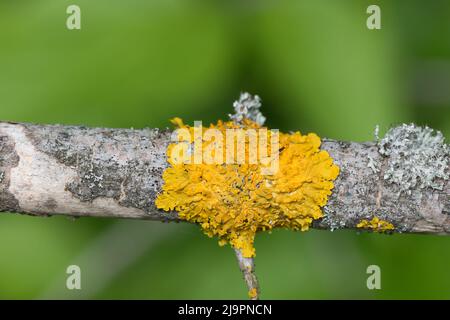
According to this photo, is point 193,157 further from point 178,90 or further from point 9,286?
point 9,286

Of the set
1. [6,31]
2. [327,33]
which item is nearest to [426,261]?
[327,33]

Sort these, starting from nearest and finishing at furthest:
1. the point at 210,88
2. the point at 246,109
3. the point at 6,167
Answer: the point at 6,167
the point at 246,109
the point at 210,88

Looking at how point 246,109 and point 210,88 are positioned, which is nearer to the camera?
point 246,109

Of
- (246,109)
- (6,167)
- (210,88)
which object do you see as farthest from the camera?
(210,88)

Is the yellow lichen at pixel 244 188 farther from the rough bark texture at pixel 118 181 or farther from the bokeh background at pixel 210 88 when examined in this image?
the bokeh background at pixel 210 88

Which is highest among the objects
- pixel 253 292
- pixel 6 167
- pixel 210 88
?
pixel 210 88

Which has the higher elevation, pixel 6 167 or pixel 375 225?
pixel 6 167

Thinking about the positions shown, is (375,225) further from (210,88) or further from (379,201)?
(210,88)

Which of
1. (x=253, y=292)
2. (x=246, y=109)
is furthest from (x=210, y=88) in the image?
(x=253, y=292)
